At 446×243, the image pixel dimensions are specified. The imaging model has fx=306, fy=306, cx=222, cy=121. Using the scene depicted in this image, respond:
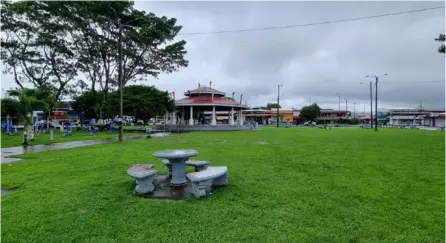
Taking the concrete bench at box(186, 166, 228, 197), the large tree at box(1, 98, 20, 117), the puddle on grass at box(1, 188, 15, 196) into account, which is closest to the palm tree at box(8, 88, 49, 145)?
the large tree at box(1, 98, 20, 117)

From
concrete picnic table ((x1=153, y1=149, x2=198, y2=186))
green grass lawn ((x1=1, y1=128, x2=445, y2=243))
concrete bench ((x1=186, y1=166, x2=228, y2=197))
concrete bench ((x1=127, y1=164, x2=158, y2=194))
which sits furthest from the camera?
concrete picnic table ((x1=153, y1=149, x2=198, y2=186))

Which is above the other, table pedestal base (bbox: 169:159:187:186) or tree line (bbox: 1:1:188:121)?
tree line (bbox: 1:1:188:121)

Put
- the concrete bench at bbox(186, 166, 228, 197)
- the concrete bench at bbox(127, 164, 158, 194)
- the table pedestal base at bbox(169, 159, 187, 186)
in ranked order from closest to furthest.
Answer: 1. the concrete bench at bbox(186, 166, 228, 197)
2. the concrete bench at bbox(127, 164, 158, 194)
3. the table pedestal base at bbox(169, 159, 187, 186)

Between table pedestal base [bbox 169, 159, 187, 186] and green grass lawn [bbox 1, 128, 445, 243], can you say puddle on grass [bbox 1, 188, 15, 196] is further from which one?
table pedestal base [bbox 169, 159, 187, 186]

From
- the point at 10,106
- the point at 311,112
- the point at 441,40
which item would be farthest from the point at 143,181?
the point at 311,112

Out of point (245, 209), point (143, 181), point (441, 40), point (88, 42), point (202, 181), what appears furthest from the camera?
point (88, 42)

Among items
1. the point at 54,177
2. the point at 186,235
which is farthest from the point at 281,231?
the point at 54,177

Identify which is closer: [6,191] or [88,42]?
[6,191]

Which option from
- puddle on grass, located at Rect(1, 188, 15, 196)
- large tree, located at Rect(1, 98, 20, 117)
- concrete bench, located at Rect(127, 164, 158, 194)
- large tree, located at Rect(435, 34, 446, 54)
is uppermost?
large tree, located at Rect(435, 34, 446, 54)

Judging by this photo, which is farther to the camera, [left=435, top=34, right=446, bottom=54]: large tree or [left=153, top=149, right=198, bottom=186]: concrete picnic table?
[left=435, top=34, right=446, bottom=54]: large tree

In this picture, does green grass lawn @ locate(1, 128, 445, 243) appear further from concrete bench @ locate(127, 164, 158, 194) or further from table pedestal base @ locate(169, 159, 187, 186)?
table pedestal base @ locate(169, 159, 187, 186)

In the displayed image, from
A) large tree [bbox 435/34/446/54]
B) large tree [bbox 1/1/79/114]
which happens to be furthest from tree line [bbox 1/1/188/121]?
large tree [bbox 435/34/446/54]

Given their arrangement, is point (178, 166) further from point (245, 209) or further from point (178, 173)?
point (245, 209)

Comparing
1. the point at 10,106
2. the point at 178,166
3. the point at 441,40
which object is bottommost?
the point at 178,166
